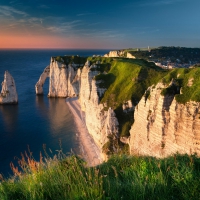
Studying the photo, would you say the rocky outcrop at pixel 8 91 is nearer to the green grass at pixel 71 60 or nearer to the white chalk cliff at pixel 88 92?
the white chalk cliff at pixel 88 92

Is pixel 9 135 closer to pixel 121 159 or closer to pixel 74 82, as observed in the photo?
pixel 74 82

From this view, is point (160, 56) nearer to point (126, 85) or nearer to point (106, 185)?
point (126, 85)

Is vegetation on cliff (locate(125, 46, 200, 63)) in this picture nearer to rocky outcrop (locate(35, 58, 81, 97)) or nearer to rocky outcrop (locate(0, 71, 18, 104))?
rocky outcrop (locate(35, 58, 81, 97))

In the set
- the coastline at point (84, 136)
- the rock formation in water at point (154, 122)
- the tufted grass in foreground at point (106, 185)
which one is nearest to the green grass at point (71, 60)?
the coastline at point (84, 136)

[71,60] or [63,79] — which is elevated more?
[71,60]

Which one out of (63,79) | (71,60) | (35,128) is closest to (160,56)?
(71,60)

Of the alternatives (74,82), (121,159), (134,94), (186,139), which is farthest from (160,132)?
(74,82)

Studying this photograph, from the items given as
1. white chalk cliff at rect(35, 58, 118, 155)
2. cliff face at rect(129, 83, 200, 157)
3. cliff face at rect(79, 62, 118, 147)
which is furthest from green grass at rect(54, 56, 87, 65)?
cliff face at rect(129, 83, 200, 157)
